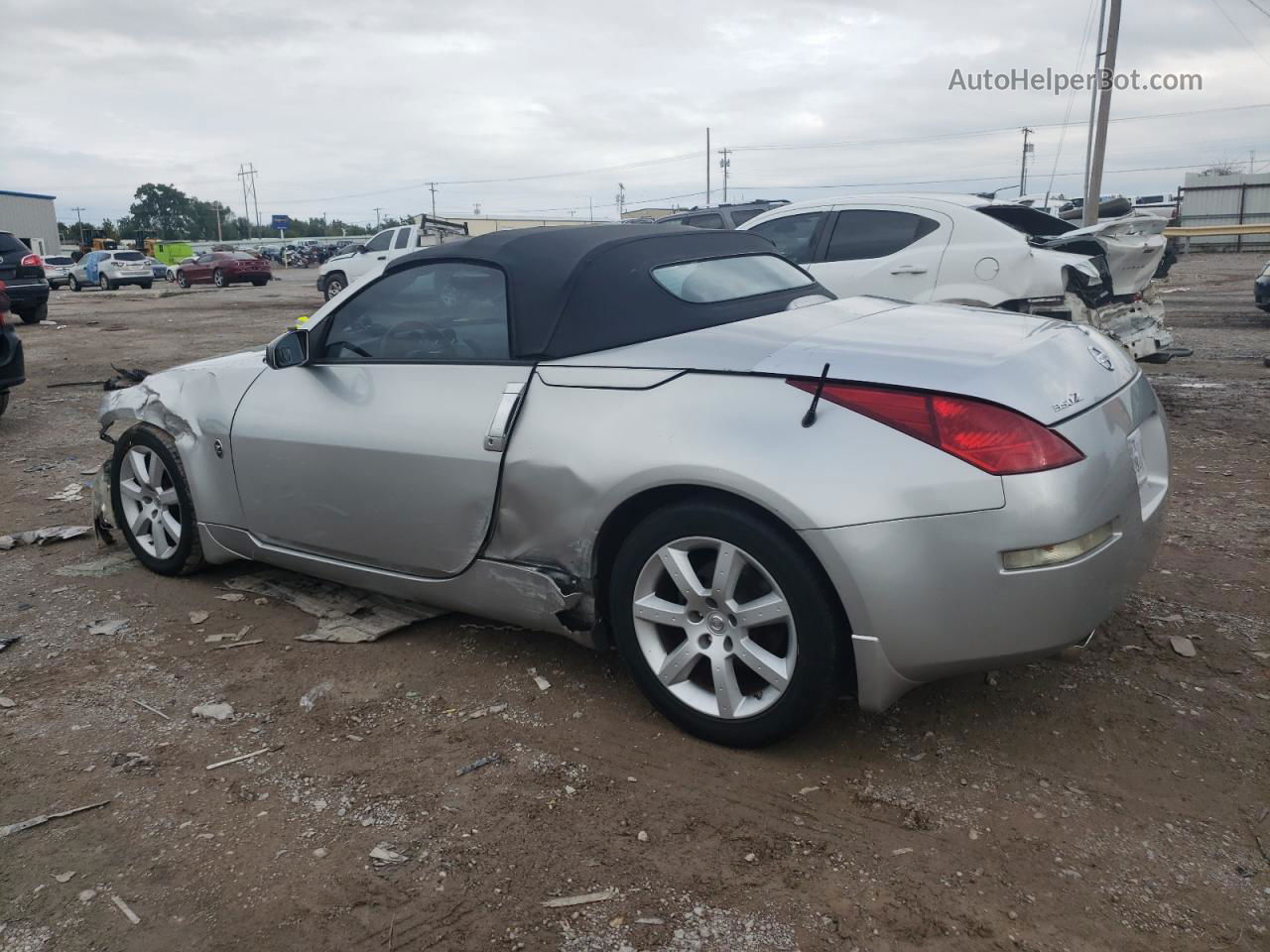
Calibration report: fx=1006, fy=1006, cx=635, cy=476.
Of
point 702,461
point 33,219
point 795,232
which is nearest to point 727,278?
point 702,461

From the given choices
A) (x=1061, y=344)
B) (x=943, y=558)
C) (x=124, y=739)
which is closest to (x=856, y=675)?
(x=943, y=558)

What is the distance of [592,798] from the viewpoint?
2779 millimetres

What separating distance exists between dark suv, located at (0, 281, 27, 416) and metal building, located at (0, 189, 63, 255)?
55701 millimetres

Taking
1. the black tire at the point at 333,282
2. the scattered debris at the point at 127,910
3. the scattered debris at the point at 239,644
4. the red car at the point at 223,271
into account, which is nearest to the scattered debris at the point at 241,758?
the scattered debris at the point at 127,910

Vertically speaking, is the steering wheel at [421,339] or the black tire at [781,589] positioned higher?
the steering wheel at [421,339]

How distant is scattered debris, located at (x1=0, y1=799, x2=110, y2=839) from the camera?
2713mm

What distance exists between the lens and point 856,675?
274cm

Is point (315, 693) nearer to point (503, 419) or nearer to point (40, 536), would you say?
point (503, 419)

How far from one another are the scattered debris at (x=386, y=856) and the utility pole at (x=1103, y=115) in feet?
65.9

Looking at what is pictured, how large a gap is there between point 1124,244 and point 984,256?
1198mm

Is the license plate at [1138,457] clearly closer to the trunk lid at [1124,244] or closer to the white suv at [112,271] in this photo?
the trunk lid at [1124,244]

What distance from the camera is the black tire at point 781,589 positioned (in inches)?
106

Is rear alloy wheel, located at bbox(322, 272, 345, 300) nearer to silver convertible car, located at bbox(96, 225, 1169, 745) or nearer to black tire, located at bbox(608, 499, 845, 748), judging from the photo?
silver convertible car, located at bbox(96, 225, 1169, 745)

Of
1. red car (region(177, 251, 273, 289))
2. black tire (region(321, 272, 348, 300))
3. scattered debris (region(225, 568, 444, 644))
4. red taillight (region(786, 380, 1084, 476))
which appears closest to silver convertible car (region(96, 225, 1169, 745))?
red taillight (region(786, 380, 1084, 476))
